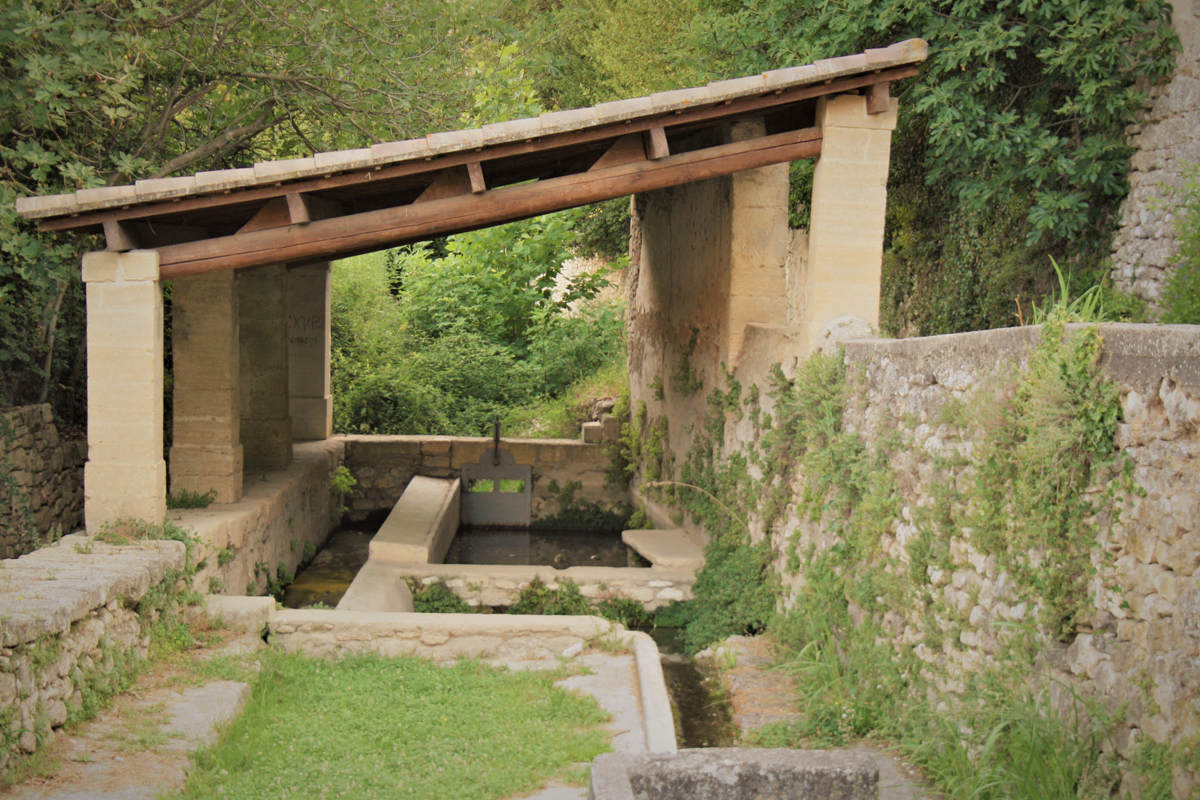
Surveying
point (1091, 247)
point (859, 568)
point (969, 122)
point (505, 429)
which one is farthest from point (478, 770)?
point (505, 429)

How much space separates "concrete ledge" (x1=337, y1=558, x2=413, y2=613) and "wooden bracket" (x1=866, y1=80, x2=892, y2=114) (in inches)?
201

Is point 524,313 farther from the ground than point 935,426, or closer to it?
farther from the ground

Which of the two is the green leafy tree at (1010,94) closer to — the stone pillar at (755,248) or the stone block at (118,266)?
the stone pillar at (755,248)

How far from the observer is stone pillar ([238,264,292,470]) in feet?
33.9

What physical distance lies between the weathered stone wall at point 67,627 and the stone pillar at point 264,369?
4283 mm

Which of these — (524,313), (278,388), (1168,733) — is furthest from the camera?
(524,313)

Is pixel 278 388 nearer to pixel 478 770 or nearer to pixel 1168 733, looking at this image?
pixel 478 770

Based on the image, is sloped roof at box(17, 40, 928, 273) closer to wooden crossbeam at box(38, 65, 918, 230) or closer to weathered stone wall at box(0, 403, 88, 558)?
wooden crossbeam at box(38, 65, 918, 230)

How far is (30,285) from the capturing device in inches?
308

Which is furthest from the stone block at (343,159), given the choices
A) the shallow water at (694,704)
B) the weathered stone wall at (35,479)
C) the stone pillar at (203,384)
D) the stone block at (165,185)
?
the shallow water at (694,704)

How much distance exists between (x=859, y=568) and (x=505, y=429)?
33.2 feet

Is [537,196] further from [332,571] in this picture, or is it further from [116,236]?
[332,571]

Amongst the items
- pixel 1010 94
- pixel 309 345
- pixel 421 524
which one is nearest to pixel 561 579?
pixel 421 524

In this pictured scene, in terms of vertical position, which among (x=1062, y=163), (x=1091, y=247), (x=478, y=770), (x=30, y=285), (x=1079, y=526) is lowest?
(x=478, y=770)
